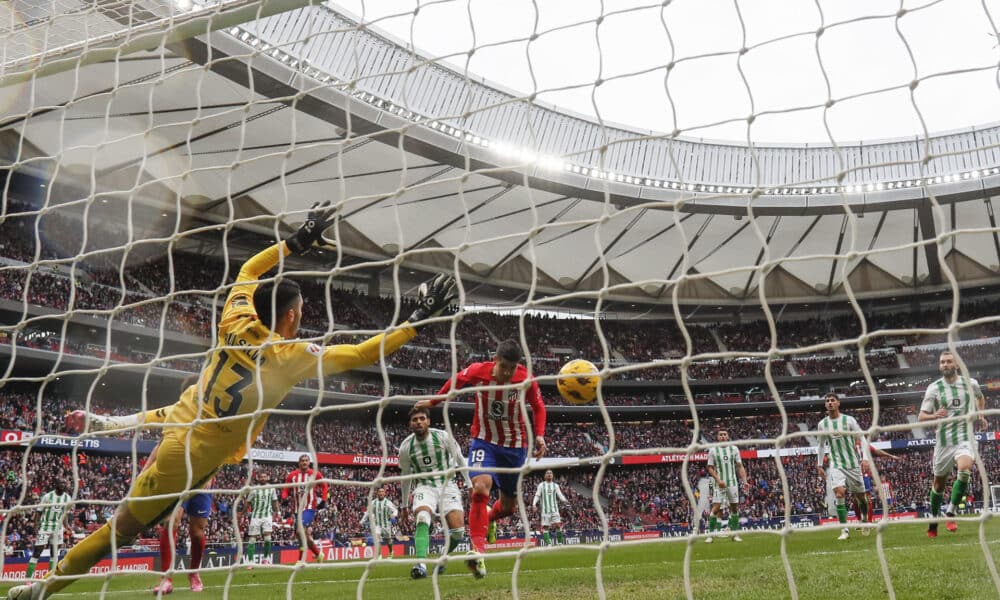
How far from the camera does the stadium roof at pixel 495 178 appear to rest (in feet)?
63.7

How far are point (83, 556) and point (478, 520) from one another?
3.45m

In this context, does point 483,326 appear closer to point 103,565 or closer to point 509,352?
point 103,565

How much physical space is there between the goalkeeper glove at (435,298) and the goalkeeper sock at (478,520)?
3788mm

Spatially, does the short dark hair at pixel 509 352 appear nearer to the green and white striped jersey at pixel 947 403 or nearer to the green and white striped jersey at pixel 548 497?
the green and white striped jersey at pixel 947 403

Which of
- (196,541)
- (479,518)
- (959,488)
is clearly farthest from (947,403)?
(196,541)

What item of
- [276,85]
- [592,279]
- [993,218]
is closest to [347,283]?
[592,279]

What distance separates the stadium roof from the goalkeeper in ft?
41.7

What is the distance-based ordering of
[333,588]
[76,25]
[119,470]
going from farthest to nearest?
[119,470] < [333,588] < [76,25]

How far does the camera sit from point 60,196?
25.1 m

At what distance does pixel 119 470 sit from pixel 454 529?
19.0 meters

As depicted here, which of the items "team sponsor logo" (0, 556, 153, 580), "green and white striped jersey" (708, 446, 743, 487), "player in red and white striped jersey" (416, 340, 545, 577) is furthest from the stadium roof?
"player in red and white striped jersey" (416, 340, 545, 577)

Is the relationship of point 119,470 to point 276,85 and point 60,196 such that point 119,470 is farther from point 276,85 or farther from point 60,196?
point 276,85

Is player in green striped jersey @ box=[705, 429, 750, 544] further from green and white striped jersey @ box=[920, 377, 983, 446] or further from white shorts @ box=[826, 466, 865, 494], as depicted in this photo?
green and white striped jersey @ box=[920, 377, 983, 446]

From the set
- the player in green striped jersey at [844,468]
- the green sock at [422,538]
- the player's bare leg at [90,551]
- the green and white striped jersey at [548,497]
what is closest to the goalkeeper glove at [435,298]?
the player's bare leg at [90,551]
